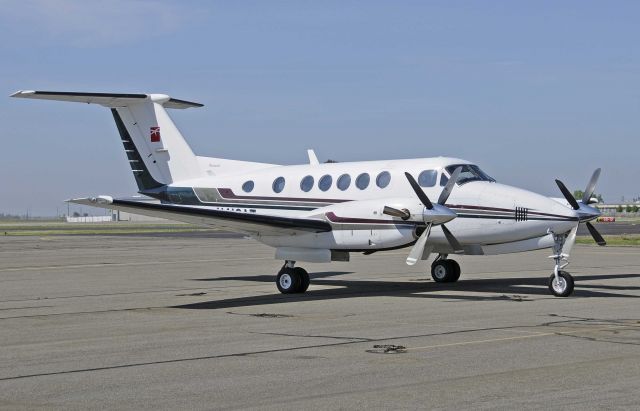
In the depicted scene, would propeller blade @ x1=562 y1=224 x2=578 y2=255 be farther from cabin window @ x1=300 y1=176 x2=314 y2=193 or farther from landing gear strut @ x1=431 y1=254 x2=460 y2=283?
cabin window @ x1=300 y1=176 x2=314 y2=193

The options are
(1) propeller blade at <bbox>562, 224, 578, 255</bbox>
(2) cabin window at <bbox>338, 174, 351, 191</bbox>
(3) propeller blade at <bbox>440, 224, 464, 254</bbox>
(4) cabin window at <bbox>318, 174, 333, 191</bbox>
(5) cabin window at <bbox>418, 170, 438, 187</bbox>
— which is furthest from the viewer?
(4) cabin window at <bbox>318, 174, 333, 191</bbox>

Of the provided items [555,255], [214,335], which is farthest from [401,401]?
[555,255]

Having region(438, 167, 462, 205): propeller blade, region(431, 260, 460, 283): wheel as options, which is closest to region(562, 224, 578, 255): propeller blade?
region(438, 167, 462, 205): propeller blade

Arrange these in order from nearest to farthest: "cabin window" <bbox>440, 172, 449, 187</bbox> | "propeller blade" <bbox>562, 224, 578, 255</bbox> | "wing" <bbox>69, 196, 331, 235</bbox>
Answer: "propeller blade" <bbox>562, 224, 578, 255</bbox>
"wing" <bbox>69, 196, 331, 235</bbox>
"cabin window" <bbox>440, 172, 449, 187</bbox>

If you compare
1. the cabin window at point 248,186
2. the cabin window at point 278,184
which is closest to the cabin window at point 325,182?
the cabin window at point 278,184

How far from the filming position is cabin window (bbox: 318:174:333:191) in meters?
22.7

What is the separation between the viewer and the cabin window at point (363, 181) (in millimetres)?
22188

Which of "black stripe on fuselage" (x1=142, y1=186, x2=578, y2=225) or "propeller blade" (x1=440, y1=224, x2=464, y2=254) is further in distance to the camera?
"propeller blade" (x1=440, y1=224, x2=464, y2=254)

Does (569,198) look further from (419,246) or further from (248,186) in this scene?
(248,186)

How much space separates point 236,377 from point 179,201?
15.9 meters

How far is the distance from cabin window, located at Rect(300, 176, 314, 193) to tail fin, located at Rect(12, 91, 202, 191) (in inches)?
161

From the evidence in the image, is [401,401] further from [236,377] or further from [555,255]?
[555,255]

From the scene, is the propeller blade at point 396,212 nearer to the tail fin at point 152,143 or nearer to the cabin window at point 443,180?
the cabin window at point 443,180

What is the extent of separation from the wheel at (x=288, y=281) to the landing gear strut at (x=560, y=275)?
5.87 metres
